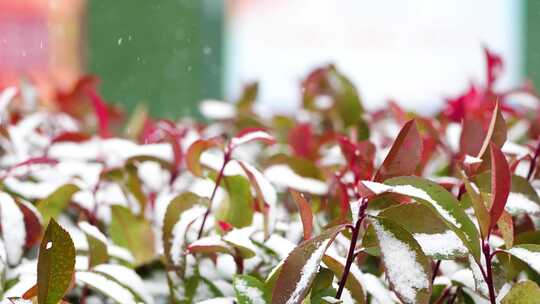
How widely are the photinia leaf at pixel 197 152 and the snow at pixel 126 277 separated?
14 centimetres

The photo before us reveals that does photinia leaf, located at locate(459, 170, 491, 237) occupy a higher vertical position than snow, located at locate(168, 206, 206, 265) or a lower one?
higher

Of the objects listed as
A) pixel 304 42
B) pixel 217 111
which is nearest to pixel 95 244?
pixel 217 111

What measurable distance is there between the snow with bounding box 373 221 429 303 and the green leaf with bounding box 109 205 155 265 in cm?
44

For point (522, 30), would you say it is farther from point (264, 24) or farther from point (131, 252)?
point (131, 252)

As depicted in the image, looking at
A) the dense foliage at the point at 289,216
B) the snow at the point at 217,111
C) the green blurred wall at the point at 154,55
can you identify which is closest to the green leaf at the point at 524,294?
the dense foliage at the point at 289,216

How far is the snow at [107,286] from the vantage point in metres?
0.89

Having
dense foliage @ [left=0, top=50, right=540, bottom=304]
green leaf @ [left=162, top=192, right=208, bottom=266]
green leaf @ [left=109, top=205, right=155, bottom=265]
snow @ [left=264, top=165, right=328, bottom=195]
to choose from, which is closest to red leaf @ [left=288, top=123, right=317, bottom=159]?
dense foliage @ [left=0, top=50, right=540, bottom=304]

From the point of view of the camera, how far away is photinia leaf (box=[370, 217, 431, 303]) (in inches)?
30.0

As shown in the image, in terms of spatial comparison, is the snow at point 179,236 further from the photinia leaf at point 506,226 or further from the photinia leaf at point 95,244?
the photinia leaf at point 506,226

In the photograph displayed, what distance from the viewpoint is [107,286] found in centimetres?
90

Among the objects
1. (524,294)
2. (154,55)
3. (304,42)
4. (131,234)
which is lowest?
(304,42)

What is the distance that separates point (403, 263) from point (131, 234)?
1.51ft

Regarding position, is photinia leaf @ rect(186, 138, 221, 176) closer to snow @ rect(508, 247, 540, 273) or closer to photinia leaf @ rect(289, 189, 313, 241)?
photinia leaf @ rect(289, 189, 313, 241)

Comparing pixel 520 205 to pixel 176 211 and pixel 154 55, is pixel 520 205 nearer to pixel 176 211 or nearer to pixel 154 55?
pixel 176 211
